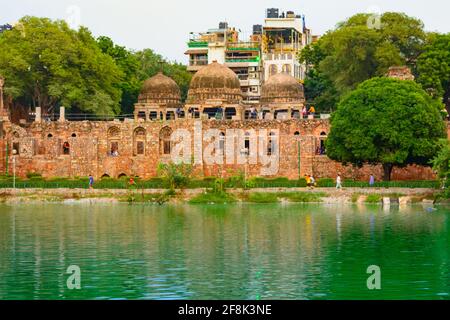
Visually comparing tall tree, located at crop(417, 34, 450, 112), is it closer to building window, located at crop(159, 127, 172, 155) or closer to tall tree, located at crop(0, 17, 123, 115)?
building window, located at crop(159, 127, 172, 155)

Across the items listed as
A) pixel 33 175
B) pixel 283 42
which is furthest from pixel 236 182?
pixel 283 42

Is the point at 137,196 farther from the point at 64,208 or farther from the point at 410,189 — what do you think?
the point at 410,189

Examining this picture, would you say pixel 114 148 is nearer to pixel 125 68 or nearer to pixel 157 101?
pixel 157 101

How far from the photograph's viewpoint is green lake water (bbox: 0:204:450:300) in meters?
36.7

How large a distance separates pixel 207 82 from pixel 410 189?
26469 mm

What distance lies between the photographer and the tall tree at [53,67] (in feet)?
292

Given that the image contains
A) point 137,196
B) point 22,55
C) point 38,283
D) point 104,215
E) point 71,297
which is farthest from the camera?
point 22,55

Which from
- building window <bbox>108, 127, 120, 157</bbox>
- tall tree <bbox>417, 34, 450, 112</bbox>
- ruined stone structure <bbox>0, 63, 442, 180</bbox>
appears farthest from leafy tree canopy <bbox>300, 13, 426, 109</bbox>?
building window <bbox>108, 127, 120, 157</bbox>

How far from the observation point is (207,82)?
305 ft

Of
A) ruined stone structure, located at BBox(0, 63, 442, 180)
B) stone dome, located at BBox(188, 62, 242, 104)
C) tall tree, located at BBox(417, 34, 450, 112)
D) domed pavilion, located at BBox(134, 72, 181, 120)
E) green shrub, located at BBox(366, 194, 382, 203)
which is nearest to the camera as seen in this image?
green shrub, located at BBox(366, 194, 382, 203)

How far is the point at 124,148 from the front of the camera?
8819 centimetres

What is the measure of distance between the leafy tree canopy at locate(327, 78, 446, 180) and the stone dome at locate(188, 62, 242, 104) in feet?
57.8

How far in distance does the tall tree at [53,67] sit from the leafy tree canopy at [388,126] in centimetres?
2237
